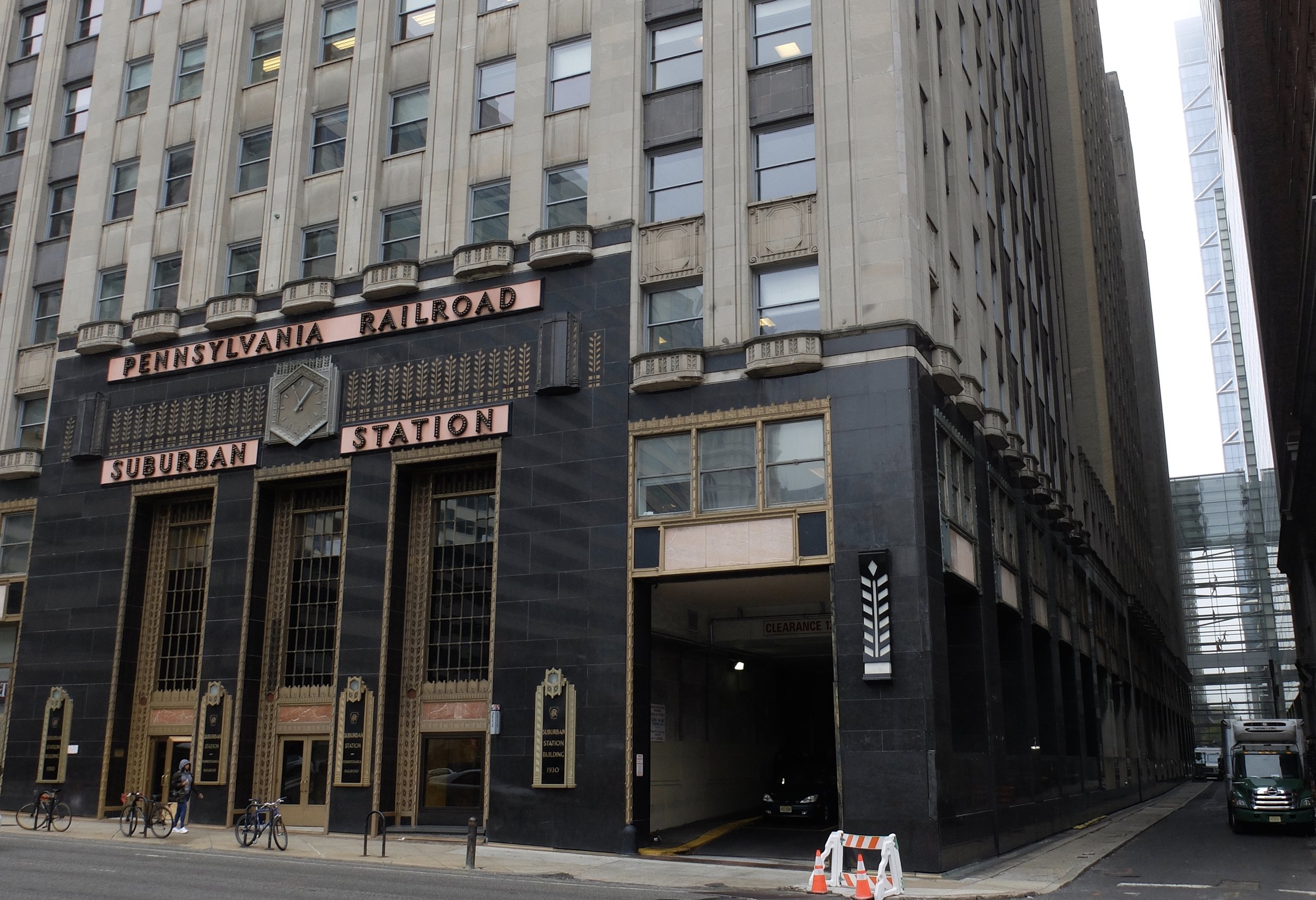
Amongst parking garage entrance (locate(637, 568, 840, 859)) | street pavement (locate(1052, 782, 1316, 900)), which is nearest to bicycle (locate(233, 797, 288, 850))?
parking garage entrance (locate(637, 568, 840, 859))

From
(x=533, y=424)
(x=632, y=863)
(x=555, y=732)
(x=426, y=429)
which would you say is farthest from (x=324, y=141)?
(x=632, y=863)

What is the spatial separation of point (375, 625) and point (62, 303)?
17.8 metres

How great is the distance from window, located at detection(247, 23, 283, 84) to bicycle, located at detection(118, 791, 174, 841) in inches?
890

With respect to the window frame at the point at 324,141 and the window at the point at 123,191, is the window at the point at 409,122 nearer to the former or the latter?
the window frame at the point at 324,141

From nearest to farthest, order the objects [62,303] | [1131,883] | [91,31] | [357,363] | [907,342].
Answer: [1131,883] < [907,342] < [357,363] < [62,303] < [91,31]

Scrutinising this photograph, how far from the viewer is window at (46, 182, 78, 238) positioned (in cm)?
4031

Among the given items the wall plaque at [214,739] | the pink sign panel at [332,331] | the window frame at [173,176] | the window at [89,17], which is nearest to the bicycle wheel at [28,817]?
the wall plaque at [214,739]

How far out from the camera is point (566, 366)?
2898cm

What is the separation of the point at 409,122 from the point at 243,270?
720 cm

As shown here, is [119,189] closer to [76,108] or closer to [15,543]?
[76,108]

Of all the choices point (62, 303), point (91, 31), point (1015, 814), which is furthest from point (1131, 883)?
point (91, 31)

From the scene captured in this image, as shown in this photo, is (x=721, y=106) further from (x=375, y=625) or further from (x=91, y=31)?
(x=91, y=31)

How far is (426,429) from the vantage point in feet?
100

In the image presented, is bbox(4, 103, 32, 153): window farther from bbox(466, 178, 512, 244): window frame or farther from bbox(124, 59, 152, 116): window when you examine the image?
bbox(466, 178, 512, 244): window frame
